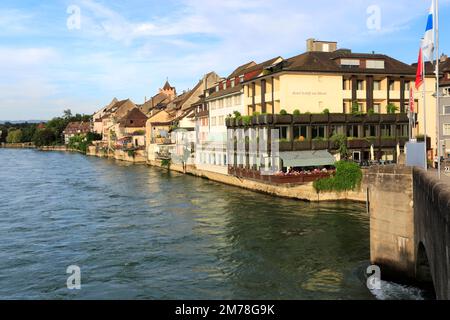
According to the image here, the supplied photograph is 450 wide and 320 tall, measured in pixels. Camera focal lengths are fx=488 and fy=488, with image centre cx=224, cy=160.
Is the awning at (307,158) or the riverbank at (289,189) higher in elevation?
the awning at (307,158)

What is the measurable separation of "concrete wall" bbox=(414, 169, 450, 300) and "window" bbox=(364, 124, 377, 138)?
35.6 metres

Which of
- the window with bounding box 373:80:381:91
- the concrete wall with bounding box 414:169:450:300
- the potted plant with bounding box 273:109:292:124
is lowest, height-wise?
the concrete wall with bounding box 414:169:450:300

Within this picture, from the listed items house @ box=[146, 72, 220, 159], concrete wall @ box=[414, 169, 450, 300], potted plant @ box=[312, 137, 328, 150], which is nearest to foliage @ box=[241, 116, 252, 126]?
potted plant @ box=[312, 137, 328, 150]

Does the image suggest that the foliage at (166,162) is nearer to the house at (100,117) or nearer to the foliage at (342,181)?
the foliage at (342,181)

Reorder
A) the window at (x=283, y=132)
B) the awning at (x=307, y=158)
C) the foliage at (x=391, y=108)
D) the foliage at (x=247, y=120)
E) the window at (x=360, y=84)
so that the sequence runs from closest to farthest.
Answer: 1. the awning at (x=307, y=158)
2. the window at (x=283, y=132)
3. the foliage at (x=247, y=120)
4. the foliage at (x=391, y=108)
5. the window at (x=360, y=84)

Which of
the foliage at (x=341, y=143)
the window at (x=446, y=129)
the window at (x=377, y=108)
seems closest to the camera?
the foliage at (x=341, y=143)

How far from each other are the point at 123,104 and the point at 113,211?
119m

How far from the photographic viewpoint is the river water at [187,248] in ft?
65.3

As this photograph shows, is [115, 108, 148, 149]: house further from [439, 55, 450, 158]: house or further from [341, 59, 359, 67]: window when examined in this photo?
[439, 55, 450, 158]: house

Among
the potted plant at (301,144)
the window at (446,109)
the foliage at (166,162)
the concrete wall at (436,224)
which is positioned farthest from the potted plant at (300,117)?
the foliage at (166,162)

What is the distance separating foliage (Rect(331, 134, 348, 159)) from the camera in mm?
49062

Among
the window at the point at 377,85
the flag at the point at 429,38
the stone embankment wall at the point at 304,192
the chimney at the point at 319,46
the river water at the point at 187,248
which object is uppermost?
the chimney at the point at 319,46

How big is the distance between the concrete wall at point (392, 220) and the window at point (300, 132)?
2817 cm
